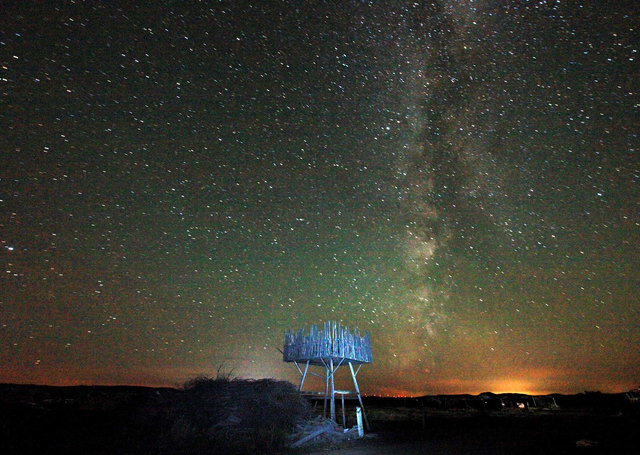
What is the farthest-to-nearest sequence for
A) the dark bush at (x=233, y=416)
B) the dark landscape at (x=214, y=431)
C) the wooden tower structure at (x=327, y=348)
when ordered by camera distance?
the wooden tower structure at (x=327, y=348), the dark bush at (x=233, y=416), the dark landscape at (x=214, y=431)

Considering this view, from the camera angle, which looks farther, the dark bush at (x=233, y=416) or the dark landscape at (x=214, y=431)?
the dark bush at (x=233, y=416)

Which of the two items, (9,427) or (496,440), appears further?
(496,440)

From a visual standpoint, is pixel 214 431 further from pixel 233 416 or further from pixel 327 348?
pixel 327 348

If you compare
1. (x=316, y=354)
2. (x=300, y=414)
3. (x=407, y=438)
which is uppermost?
(x=316, y=354)

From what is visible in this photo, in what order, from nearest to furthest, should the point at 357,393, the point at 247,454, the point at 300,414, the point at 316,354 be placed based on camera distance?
the point at 247,454 → the point at 300,414 → the point at 316,354 → the point at 357,393

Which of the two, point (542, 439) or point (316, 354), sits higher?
point (316, 354)

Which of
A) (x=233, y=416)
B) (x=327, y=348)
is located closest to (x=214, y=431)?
(x=233, y=416)

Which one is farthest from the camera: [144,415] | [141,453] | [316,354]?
[316,354]

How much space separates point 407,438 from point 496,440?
9.90 ft

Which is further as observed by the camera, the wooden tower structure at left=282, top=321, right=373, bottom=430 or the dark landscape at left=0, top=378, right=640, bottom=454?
the wooden tower structure at left=282, top=321, right=373, bottom=430

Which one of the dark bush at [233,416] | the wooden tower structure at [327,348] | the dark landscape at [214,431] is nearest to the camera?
the dark landscape at [214,431]

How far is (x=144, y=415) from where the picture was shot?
11.1m

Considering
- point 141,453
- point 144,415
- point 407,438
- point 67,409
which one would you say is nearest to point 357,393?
point 407,438

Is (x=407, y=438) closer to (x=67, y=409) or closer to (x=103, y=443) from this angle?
(x=103, y=443)
